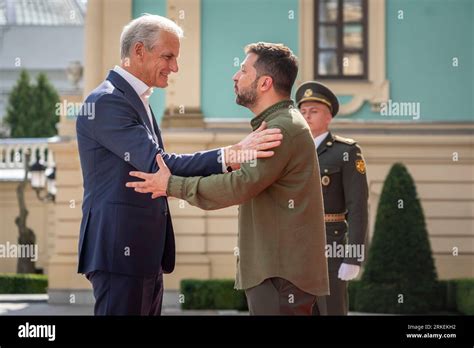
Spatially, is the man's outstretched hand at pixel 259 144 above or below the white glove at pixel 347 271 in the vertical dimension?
above

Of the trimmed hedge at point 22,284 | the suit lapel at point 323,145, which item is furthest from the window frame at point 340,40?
the suit lapel at point 323,145

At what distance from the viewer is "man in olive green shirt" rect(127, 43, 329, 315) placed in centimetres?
387

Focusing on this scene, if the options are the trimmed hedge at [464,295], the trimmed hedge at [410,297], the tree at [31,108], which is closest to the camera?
the trimmed hedge at [464,295]

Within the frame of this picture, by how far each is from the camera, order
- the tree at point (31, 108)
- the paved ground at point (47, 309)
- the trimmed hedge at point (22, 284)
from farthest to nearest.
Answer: the tree at point (31, 108), the trimmed hedge at point (22, 284), the paved ground at point (47, 309)

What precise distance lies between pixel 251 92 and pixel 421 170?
950 cm

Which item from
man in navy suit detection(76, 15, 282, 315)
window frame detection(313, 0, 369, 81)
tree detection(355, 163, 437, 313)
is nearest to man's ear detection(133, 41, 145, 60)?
man in navy suit detection(76, 15, 282, 315)

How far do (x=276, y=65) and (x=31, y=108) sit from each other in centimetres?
2545

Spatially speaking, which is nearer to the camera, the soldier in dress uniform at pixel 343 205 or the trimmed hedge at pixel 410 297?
the soldier in dress uniform at pixel 343 205

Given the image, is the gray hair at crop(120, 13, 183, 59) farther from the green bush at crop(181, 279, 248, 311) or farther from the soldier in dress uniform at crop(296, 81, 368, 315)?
the green bush at crop(181, 279, 248, 311)

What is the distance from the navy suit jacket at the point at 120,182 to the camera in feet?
12.9

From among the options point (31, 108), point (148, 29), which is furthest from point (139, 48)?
point (31, 108)

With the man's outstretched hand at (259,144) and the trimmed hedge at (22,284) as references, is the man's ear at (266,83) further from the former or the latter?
the trimmed hedge at (22,284)

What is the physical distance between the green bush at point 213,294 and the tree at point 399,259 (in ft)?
3.65
